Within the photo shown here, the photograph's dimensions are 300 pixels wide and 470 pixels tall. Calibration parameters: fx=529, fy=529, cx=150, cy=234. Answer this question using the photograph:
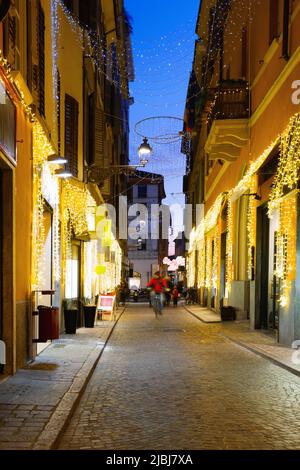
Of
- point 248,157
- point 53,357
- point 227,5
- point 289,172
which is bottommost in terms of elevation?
point 53,357

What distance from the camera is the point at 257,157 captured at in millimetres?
16062

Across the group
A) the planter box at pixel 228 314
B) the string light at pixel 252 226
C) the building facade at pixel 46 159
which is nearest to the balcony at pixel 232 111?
the string light at pixel 252 226

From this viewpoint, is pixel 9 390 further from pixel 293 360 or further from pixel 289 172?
pixel 289 172

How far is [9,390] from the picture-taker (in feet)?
24.3

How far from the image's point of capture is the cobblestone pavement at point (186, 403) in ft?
18.0

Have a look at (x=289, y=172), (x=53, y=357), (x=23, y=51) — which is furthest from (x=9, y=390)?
(x=289, y=172)

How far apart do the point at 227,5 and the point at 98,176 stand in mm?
8469

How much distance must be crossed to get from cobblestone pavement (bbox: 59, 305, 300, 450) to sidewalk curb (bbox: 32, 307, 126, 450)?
111 mm

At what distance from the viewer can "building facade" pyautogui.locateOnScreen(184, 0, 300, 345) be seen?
1209cm

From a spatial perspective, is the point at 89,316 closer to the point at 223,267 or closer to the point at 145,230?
the point at 223,267

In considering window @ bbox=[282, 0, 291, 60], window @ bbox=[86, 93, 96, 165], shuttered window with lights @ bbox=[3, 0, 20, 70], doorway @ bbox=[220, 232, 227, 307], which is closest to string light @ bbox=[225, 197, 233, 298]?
doorway @ bbox=[220, 232, 227, 307]

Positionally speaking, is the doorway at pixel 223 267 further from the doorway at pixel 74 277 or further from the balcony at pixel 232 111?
the doorway at pixel 74 277

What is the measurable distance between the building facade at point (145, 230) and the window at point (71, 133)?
44726mm

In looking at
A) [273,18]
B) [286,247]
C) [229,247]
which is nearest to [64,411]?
[286,247]
